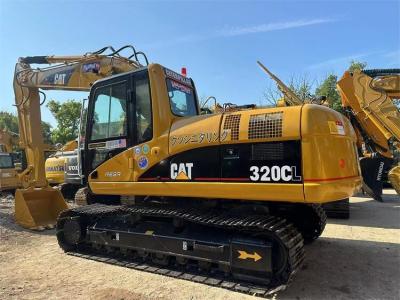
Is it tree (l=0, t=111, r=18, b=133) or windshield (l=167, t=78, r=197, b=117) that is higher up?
tree (l=0, t=111, r=18, b=133)

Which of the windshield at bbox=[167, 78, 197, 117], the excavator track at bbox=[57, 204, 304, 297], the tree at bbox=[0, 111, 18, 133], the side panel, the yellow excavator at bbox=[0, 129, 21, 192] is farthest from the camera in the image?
the tree at bbox=[0, 111, 18, 133]

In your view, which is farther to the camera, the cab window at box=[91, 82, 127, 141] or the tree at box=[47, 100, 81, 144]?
the tree at box=[47, 100, 81, 144]

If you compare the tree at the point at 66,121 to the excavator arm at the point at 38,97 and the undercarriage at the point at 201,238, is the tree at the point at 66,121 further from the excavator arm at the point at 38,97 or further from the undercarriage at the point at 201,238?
the undercarriage at the point at 201,238

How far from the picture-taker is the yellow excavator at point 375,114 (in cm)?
1111

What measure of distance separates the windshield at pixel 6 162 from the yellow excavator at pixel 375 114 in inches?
548

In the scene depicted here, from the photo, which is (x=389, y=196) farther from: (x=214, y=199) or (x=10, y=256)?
(x=10, y=256)

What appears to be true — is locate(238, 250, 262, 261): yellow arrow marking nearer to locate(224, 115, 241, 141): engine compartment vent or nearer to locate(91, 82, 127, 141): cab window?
locate(224, 115, 241, 141): engine compartment vent

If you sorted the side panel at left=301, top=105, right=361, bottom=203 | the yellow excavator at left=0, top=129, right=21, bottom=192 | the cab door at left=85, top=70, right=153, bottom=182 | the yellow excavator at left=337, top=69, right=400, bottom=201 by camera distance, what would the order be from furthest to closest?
1. the yellow excavator at left=0, top=129, right=21, bottom=192
2. the yellow excavator at left=337, top=69, right=400, bottom=201
3. the cab door at left=85, top=70, right=153, bottom=182
4. the side panel at left=301, top=105, right=361, bottom=203

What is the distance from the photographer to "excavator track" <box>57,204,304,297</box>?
14.3 feet

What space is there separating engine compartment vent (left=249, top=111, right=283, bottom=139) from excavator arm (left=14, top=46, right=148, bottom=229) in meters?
3.84

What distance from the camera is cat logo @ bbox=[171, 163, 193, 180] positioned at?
495 centimetres

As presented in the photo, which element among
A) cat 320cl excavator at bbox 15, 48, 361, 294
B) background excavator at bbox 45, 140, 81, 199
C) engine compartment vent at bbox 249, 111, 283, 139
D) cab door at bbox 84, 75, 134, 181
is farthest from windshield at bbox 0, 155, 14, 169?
engine compartment vent at bbox 249, 111, 283, 139

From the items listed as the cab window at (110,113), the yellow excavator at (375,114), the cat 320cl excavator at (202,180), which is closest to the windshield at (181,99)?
the cat 320cl excavator at (202,180)

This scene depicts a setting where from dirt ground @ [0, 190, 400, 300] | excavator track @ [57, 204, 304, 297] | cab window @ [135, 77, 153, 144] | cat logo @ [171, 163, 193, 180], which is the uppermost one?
cab window @ [135, 77, 153, 144]
